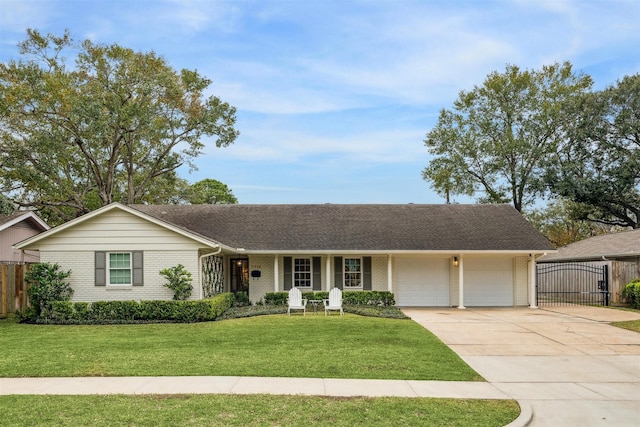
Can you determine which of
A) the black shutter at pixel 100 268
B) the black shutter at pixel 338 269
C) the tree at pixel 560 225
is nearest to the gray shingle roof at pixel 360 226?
the black shutter at pixel 338 269

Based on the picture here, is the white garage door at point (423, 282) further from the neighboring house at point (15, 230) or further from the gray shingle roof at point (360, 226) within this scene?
the neighboring house at point (15, 230)

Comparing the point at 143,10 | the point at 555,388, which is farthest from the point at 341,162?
the point at 555,388

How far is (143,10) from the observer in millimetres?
16578

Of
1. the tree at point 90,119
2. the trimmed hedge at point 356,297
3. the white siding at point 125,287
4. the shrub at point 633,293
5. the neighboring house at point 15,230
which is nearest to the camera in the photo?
the white siding at point 125,287

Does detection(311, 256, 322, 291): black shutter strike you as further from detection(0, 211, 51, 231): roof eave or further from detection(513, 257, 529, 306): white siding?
detection(0, 211, 51, 231): roof eave

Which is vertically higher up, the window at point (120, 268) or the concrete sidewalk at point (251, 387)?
the window at point (120, 268)

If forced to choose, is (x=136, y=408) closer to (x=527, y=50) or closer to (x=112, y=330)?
(x=112, y=330)

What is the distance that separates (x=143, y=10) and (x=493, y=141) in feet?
90.8

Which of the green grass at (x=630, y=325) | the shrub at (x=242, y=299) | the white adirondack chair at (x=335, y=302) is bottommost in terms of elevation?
the green grass at (x=630, y=325)

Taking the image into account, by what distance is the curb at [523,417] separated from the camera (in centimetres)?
612

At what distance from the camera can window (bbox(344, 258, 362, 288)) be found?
20.7 metres

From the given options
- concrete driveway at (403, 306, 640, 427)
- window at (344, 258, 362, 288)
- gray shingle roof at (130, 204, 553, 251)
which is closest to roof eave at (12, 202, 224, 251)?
gray shingle roof at (130, 204, 553, 251)

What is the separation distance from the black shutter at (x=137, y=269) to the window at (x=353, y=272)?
26.3 ft

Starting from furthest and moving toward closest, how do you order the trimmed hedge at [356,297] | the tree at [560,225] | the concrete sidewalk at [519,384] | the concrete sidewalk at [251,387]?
the tree at [560,225] → the trimmed hedge at [356,297] → the concrete sidewalk at [251,387] → the concrete sidewalk at [519,384]
